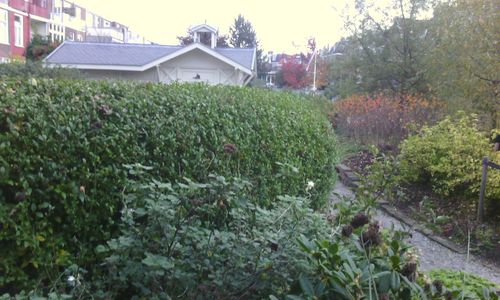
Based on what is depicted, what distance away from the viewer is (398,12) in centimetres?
1864

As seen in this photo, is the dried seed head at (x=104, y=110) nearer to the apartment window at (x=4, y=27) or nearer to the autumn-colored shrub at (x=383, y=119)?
the autumn-colored shrub at (x=383, y=119)

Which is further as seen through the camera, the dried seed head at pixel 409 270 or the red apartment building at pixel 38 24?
the red apartment building at pixel 38 24

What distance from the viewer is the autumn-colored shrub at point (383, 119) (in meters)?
12.0

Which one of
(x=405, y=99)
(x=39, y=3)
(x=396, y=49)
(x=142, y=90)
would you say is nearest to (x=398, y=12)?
(x=396, y=49)

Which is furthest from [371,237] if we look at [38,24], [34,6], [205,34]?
[38,24]

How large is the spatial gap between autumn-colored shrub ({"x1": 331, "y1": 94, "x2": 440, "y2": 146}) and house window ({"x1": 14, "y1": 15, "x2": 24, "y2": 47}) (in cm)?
2567

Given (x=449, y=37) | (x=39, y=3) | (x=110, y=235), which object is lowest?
(x=110, y=235)

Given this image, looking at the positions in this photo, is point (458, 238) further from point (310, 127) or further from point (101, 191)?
point (101, 191)

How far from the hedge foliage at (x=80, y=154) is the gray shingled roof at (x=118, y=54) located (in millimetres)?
15177

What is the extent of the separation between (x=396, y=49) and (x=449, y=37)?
817cm

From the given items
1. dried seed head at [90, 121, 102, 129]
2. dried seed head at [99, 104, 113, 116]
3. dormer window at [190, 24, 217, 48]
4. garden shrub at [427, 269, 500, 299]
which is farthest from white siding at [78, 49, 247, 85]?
dried seed head at [90, 121, 102, 129]

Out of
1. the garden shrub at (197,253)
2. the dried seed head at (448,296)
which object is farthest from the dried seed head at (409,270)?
the garden shrub at (197,253)

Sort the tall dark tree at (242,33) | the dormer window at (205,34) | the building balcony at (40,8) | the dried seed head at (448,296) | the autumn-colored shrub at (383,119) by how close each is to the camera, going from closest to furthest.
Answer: the dried seed head at (448,296), the autumn-colored shrub at (383,119), the dormer window at (205,34), the building balcony at (40,8), the tall dark tree at (242,33)

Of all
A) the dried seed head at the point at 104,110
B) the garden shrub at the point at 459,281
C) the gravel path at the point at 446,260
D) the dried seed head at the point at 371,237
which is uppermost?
the dried seed head at the point at 104,110
